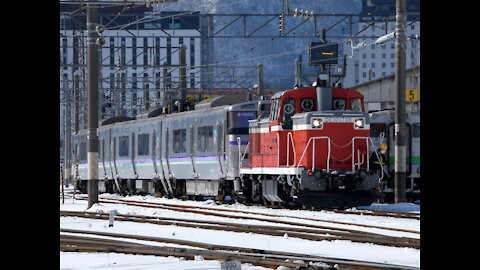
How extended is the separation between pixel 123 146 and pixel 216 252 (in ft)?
96.7

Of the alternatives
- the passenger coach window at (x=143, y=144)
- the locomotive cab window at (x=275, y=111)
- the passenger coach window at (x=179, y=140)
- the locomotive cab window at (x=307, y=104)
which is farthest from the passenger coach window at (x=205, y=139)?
the locomotive cab window at (x=307, y=104)

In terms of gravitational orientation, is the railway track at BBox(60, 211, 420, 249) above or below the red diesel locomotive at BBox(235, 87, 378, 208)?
below

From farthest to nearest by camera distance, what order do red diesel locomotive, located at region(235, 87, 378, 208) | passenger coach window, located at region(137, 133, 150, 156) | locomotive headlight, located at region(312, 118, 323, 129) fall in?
passenger coach window, located at region(137, 133, 150, 156) → red diesel locomotive, located at region(235, 87, 378, 208) → locomotive headlight, located at region(312, 118, 323, 129)

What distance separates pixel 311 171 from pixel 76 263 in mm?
12580

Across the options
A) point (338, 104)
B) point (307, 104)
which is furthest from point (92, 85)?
point (338, 104)

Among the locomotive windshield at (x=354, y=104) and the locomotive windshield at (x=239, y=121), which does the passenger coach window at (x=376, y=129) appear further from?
the locomotive windshield at (x=354, y=104)

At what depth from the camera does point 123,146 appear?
142 feet

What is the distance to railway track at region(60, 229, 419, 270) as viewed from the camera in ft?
39.8

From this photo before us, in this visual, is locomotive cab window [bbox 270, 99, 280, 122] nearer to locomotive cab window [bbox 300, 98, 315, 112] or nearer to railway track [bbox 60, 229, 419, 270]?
locomotive cab window [bbox 300, 98, 315, 112]

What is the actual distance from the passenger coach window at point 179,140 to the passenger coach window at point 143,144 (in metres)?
3.68

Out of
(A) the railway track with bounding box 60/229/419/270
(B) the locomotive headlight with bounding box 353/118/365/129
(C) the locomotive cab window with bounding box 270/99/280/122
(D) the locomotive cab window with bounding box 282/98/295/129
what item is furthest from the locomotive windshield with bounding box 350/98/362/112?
(A) the railway track with bounding box 60/229/419/270

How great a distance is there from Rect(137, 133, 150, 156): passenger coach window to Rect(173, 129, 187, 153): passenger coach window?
3682mm
